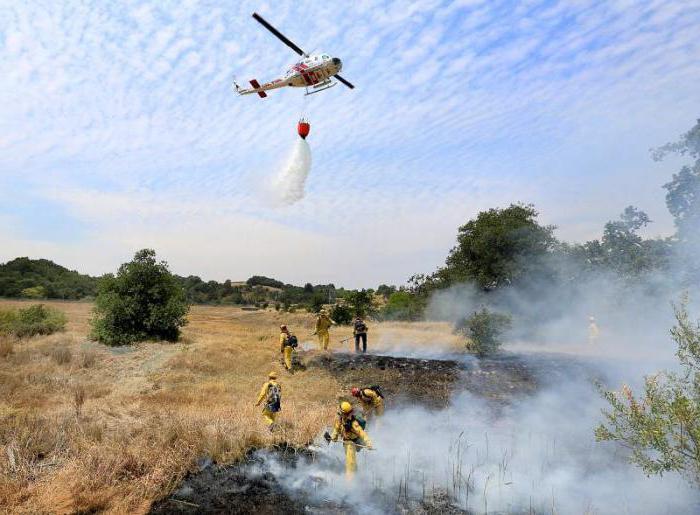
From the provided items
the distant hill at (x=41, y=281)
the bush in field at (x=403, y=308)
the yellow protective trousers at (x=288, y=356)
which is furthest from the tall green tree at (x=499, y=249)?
the distant hill at (x=41, y=281)

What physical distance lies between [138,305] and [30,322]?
21.8 ft

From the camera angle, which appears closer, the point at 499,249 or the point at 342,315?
the point at 499,249

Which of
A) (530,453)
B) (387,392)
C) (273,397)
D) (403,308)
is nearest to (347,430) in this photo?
(273,397)

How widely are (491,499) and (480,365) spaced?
31.4 feet

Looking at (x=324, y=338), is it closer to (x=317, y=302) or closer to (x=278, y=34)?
(x=278, y=34)

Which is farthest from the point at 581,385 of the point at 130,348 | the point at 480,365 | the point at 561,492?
the point at 130,348

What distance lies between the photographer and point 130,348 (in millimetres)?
21047

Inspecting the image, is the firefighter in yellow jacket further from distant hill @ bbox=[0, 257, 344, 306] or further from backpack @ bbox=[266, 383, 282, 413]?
distant hill @ bbox=[0, 257, 344, 306]

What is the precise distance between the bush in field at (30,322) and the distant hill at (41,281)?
21287 millimetres

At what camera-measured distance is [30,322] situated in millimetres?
24281

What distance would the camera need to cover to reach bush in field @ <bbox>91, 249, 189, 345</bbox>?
73.3 ft

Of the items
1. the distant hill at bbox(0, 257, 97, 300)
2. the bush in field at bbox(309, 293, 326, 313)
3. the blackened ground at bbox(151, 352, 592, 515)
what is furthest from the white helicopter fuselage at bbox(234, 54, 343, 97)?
the distant hill at bbox(0, 257, 97, 300)

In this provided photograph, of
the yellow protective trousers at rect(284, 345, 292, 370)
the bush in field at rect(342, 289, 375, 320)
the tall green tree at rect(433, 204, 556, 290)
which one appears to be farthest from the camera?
the bush in field at rect(342, 289, 375, 320)

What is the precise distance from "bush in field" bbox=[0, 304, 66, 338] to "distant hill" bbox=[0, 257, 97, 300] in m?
21.3
